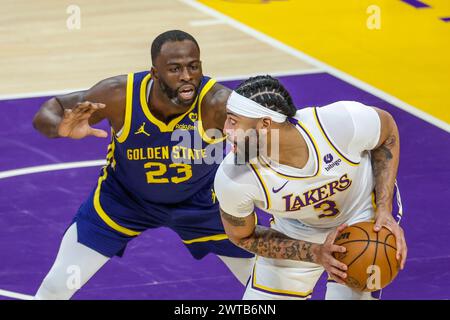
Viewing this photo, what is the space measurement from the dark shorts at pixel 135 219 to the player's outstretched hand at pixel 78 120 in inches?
30.4

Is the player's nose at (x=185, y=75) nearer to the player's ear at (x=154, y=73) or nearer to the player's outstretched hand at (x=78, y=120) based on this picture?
the player's ear at (x=154, y=73)

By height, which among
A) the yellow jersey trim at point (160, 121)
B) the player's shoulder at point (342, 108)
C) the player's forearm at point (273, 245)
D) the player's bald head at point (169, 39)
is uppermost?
the player's bald head at point (169, 39)

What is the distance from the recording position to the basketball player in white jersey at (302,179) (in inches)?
266

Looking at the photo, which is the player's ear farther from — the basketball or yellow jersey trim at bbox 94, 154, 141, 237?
the basketball

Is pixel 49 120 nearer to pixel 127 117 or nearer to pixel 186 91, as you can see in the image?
pixel 127 117

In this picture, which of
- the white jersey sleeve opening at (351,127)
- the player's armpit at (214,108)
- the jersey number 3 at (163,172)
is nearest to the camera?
the white jersey sleeve opening at (351,127)

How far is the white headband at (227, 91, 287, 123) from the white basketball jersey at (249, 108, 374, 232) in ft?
0.92

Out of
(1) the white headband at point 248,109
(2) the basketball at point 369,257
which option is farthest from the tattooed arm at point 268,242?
(1) the white headband at point 248,109

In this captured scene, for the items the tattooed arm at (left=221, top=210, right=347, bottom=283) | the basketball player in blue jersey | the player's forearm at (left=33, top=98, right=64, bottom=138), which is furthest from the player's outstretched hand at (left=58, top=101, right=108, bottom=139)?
the tattooed arm at (left=221, top=210, right=347, bottom=283)

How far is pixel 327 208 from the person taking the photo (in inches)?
279
